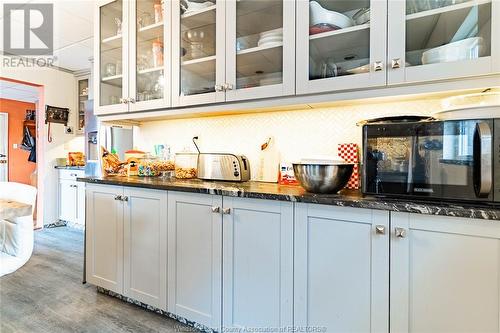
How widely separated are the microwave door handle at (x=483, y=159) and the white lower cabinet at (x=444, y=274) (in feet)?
0.41

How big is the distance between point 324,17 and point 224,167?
3.50 ft

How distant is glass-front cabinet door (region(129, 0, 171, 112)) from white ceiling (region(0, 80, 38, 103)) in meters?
3.76

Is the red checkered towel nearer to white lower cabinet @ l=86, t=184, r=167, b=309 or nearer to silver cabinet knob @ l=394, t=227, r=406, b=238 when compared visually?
silver cabinet knob @ l=394, t=227, r=406, b=238

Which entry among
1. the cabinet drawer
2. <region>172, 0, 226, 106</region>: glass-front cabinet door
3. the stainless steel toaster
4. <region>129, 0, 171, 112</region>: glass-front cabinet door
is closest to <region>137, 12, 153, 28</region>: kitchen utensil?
<region>129, 0, 171, 112</region>: glass-front cabinet door

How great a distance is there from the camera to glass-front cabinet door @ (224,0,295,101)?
1.60 metres

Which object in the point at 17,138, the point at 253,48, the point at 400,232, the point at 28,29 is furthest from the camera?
the point at 17,138

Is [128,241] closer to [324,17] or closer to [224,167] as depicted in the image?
[224,167]

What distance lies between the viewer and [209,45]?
181cm

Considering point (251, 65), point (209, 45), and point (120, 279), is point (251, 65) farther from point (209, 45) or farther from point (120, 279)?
point (120, 279)

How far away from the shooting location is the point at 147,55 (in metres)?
2.09

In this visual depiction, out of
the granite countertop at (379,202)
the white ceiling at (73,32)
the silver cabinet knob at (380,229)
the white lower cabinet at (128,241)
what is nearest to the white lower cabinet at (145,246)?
the white lower cabinet at (128,241)

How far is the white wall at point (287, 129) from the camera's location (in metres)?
1.64

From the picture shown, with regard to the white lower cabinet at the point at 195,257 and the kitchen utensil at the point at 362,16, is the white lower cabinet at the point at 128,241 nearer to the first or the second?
the white lower cabinet at the point at 195,257

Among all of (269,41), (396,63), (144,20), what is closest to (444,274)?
(396,63)
